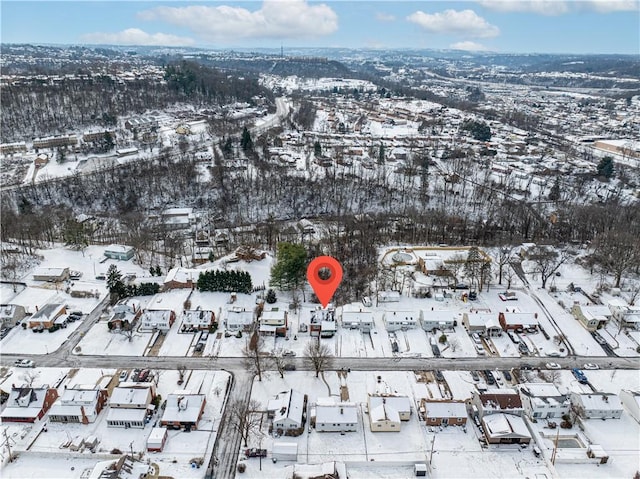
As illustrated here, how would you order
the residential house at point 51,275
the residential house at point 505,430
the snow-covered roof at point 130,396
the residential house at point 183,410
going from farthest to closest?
the residential house at point 51,275
the snow-covered roof at point 130,396
the residential house at point 183,410
the residential house at point 505,430

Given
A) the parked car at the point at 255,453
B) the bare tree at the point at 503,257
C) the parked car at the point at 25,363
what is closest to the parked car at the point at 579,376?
the bare tree at the point at 503,257

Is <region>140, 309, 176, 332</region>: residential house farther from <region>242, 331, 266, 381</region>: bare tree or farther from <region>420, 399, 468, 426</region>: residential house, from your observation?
<region>420, 399, 468, 426</region>: residential house

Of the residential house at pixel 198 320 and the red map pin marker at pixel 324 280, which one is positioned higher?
the red map pin marker at pixel 324 280

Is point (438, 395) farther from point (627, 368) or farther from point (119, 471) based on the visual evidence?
point (119, 471)

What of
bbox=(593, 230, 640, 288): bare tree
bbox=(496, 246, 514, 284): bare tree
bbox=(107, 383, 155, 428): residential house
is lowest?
bbox=(107, 383, 155, 428): residential house

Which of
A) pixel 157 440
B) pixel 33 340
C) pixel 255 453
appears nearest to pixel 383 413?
pixel 255 453

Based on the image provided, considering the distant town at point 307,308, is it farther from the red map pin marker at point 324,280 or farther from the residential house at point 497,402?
the red map pin marker at point 324,280

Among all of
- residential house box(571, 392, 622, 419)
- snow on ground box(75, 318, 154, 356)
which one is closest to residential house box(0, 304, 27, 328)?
snow on ground box(75, 318, 154, 356)
